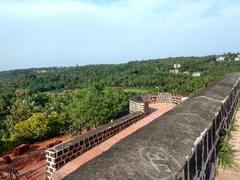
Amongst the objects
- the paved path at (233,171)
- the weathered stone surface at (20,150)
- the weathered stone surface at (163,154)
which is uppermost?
the weathered stone surface at (163,154)

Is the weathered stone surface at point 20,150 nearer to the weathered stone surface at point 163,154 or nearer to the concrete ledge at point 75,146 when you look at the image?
the concrete ledge at point 75,146

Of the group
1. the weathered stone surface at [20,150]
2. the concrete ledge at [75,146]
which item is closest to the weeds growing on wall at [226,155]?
the concrete ledge at [75,146]

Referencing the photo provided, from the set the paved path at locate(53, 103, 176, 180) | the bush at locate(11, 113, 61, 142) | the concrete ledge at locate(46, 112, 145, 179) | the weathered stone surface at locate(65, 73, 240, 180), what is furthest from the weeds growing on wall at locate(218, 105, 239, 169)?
the bush at locate(11, 113, 61, 142)

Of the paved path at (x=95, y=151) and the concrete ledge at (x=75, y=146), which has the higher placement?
the concrete ledge at (x=75, y=146)

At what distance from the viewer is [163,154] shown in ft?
7.95

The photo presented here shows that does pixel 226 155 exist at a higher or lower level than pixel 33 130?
higher

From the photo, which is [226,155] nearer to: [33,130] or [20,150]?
[20,150]

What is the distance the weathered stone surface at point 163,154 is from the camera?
6.72 feet

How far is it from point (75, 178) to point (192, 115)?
2.20 meters

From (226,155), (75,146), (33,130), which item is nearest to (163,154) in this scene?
(226,155)

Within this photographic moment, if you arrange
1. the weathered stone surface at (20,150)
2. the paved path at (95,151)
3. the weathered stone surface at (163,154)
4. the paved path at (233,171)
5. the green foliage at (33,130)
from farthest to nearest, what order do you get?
the green foliage at (33,130) < the weathered stone surface at (20,150) < the paved path at (95,151) < the paved path at (233,171) < the weathered stone surface at (163,154)

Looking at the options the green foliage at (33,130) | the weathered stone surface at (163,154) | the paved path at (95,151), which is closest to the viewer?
the weathered stone surface at (163,154)

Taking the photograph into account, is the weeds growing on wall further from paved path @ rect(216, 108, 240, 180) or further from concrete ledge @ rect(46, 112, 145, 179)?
concrete ledge @ rect(46, 112, 145, 179)

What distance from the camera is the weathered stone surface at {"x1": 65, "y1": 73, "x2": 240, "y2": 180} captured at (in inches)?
80.6
